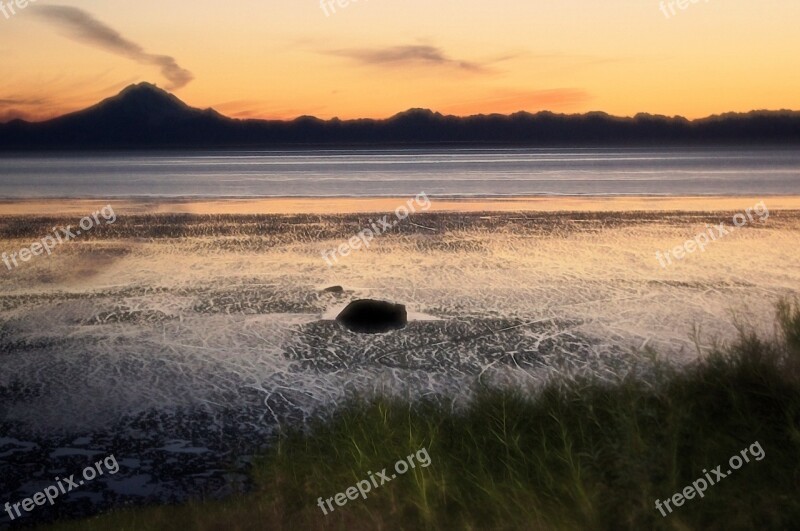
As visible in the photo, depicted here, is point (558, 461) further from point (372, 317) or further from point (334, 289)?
point (334, 289)

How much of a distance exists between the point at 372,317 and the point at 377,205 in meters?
A: 20.8

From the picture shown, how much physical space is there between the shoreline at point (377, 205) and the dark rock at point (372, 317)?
1676cm

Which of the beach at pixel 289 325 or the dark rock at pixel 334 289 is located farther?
the dark rock at pixel 334 289

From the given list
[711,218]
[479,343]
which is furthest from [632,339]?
[711,218]

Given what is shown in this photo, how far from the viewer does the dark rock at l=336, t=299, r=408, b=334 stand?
11297 millimetres

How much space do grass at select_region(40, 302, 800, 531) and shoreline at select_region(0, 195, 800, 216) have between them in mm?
22952

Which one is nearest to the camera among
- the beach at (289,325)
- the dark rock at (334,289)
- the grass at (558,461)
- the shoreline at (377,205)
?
the grass at (558,461)

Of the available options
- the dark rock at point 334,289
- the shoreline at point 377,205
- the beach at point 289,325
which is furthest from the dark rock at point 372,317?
the shoreline at point 377,205

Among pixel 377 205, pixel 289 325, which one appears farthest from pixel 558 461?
pixel 377 205

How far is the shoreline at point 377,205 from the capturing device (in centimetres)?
2975

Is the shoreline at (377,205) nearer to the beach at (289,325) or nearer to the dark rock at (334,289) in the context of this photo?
Result: the beach at (289,325)

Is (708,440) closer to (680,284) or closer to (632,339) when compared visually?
(632,339)

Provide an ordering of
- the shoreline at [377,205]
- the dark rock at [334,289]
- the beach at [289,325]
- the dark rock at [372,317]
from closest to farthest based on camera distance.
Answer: the beach at [289,325], the dark rock at [372,317], the dark rock at [334,289], the shoreline at [377,205]

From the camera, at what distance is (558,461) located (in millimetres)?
5457
